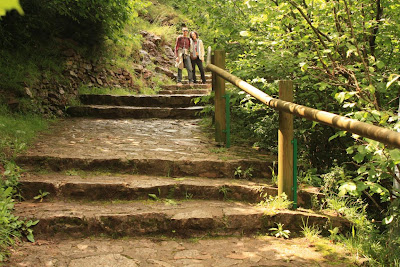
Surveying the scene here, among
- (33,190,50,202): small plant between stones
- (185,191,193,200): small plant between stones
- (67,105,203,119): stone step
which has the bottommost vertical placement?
(185,191,193,200): small plant between stones

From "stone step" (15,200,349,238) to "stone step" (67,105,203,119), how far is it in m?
3.89

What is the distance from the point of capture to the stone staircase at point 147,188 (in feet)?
10.3

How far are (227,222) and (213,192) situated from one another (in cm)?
53

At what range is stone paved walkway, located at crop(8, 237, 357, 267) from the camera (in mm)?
2633

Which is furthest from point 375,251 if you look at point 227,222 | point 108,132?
point 108,132

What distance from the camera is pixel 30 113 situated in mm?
5938

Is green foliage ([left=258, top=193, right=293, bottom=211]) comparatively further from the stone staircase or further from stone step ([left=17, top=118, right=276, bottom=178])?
stone step ([left=17, top=118, right=276, bottom=178])

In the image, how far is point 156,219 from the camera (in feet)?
10.4

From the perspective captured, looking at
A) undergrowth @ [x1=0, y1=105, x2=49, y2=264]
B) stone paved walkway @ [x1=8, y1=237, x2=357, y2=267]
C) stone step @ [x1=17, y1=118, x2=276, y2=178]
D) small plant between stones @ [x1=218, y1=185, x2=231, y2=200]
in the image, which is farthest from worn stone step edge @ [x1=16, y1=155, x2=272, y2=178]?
stone paved walkway @ [x1=8, y1=237, x2=357, y2=267]

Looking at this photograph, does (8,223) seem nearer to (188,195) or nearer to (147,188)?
(147,188)

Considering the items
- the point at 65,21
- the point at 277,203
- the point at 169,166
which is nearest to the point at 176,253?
the point at 277,203

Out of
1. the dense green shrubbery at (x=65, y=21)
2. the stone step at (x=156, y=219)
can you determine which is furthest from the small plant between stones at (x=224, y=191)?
the dense green shrubbery at (x=65, y=21)

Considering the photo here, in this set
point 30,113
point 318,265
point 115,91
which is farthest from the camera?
point 115,91

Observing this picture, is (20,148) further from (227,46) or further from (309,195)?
(227,46)
